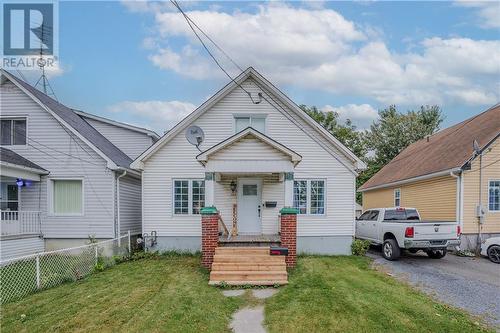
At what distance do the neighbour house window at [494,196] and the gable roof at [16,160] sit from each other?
1717cm

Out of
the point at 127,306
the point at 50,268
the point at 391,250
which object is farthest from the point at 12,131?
the point at 391,250

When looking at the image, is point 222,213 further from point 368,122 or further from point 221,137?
point 368,122

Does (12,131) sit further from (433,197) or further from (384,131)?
(384,131)

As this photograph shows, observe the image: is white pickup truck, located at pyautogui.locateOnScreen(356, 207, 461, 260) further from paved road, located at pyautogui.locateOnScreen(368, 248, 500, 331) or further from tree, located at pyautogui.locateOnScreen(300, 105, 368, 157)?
tree, located at pyautogui.locateOnScreen(300, 105, 368, 157)

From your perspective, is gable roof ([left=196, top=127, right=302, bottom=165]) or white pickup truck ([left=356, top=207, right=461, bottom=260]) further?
white pickup truck ([left=356, top=207, right=461, bottom=260])

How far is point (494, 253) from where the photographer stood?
1201 centimetres

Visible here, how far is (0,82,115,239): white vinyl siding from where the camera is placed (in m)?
13.2

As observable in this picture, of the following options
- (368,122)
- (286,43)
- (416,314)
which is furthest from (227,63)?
(368,122)

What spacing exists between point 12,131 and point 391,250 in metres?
14.9

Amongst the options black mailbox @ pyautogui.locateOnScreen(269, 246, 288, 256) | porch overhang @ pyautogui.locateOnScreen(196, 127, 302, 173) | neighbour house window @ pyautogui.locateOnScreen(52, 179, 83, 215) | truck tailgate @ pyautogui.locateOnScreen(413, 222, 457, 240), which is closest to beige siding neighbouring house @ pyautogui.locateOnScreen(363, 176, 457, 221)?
truck tailgate @ pyautogui.locateOnScreen(413, 222, 457, 240)

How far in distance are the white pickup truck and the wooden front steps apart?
4573 millimetres

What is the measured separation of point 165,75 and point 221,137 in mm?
4030

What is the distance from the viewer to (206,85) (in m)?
14.7

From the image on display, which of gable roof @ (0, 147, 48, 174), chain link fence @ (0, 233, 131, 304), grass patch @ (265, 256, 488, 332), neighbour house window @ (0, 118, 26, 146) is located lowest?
chain link fence @ (0, 233, 131, 304)
